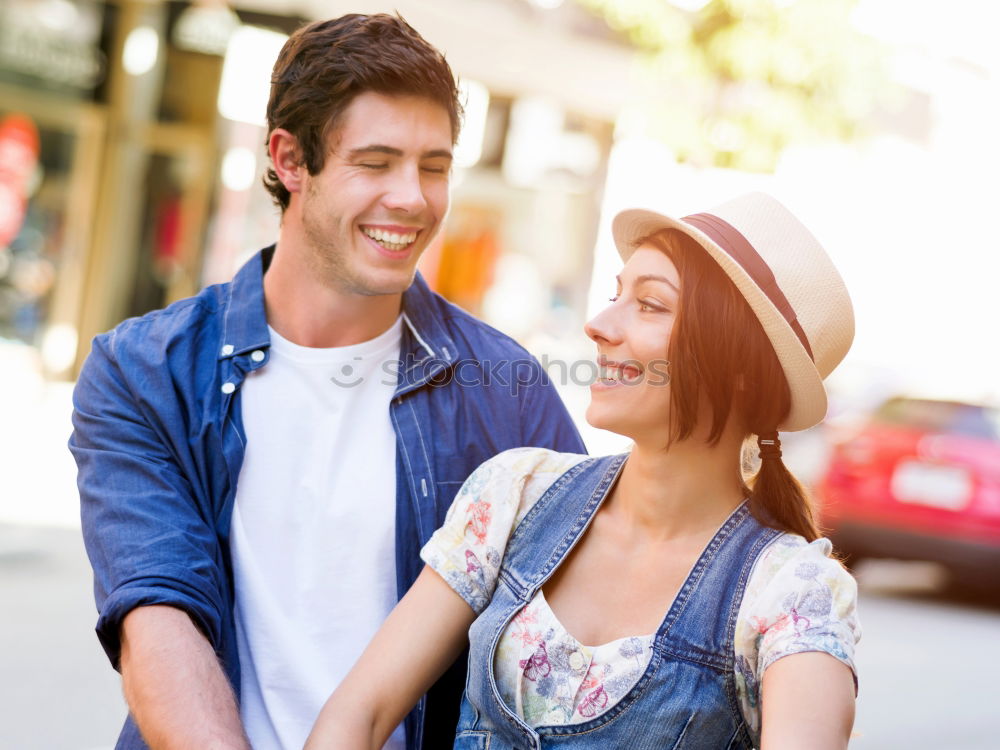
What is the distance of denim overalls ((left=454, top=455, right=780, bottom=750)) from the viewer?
2326mm

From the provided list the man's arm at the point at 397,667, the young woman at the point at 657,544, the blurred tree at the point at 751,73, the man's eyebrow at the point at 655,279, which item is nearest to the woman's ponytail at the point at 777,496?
the young woman at the point at 657,544

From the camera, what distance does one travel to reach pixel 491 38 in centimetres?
1598

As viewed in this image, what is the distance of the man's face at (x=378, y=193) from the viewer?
3062 mm

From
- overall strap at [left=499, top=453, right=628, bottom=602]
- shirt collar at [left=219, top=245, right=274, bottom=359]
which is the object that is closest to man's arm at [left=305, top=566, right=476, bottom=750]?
overall strap at [left=499, top=453, right=628, bottom=602]

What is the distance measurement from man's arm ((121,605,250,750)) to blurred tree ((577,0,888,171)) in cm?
1141

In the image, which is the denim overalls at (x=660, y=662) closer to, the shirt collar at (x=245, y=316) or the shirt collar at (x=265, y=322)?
A: the shirt collar at (x=265, y=322)

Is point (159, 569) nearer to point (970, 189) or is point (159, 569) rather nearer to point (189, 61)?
point (189, 61)

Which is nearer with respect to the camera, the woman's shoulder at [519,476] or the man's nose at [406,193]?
the woman's shoulder at [519,476]

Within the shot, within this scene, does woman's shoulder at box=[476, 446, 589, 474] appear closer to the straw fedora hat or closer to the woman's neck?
the woman's neck

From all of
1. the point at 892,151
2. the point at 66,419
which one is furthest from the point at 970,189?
the point at 66,419

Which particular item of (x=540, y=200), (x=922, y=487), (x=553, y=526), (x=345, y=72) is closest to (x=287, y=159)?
(x=345, y=72)

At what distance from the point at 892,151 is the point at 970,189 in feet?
12.0

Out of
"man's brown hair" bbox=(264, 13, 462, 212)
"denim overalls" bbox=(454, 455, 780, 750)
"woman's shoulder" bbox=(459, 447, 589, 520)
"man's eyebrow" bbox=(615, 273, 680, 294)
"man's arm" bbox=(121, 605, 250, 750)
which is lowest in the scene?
"man's arm" bbox=(121, 605, 250, 750)

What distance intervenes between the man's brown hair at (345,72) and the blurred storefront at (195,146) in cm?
1050
